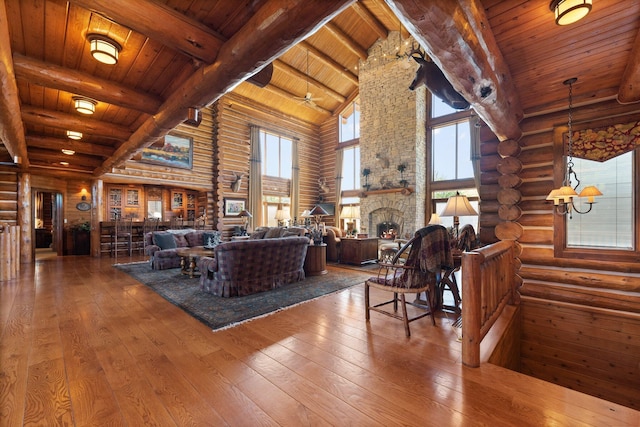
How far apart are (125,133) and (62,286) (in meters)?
2.80

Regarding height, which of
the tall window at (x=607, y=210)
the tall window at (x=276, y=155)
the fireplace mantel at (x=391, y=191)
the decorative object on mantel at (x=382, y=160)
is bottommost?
the tall window at (x=607, y=210)

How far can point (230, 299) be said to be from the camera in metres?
3.82

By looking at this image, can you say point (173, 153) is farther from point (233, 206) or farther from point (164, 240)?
point (164, 240)

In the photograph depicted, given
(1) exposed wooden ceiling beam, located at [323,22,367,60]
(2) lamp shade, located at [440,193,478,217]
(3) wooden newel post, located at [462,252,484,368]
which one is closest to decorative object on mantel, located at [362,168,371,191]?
(1) exposed wooden ceiling beam, located at [323,22,367,60]

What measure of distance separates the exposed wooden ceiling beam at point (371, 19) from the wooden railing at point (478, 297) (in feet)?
28.3

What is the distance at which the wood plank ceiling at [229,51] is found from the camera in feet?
5.50

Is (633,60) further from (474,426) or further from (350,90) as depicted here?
(350,90)

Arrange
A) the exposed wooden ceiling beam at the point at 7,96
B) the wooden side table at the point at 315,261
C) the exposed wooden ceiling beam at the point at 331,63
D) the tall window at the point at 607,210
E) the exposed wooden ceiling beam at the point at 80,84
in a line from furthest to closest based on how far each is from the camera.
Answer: the exposed wooden ceiling beam at the point at 331,63 < the wooden side table at the point at 315,261 < the tall window at the point at 607,210 < the exposed wooden ceiling beam at the point at 80,84 < the exposed wooden ceiling beam at the point at 7,96

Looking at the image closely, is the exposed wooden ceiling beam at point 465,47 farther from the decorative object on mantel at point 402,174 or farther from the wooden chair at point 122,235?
the wooden chair at point 122,235

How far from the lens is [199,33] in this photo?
1993mm

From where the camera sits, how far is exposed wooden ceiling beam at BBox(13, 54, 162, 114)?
238 centimetres

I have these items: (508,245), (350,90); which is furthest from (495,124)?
(350,90)

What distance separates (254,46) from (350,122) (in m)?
11.3

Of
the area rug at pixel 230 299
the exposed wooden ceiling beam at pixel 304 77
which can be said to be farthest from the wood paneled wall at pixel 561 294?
the exposed wooden ceiling beam at pixel 304 77
